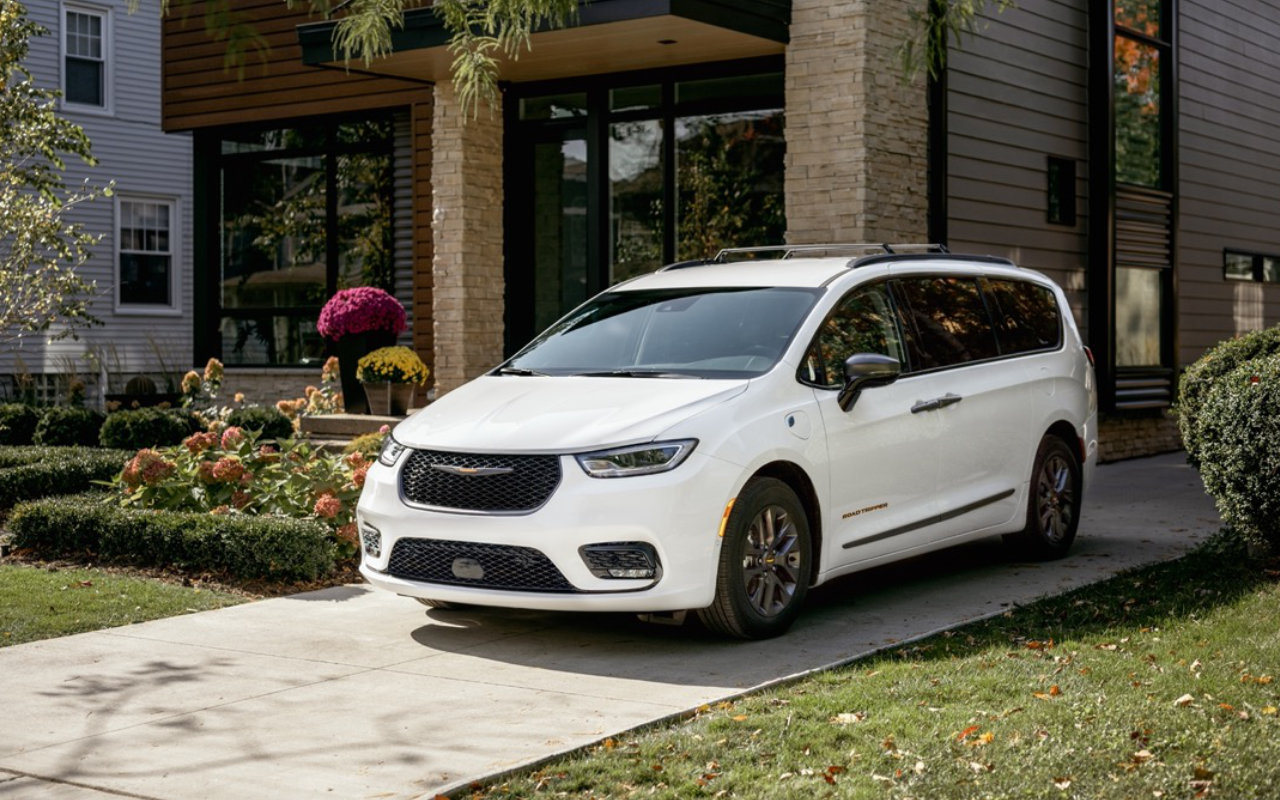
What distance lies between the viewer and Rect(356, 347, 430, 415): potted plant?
572 inches

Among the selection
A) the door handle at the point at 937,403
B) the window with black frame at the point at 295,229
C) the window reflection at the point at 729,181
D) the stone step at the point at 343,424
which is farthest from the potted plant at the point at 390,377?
the door handle at the point at 937,403

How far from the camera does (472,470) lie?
277 inches

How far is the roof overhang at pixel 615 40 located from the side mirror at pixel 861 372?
A: 5184 millimetres

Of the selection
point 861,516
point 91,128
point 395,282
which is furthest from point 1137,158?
point 91,128

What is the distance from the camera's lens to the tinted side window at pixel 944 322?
28.2 ft

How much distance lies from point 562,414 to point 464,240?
8.14 meters

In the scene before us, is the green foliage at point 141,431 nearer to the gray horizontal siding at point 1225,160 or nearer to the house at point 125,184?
the house at point 125,184

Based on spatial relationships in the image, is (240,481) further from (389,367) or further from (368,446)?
(389,367)

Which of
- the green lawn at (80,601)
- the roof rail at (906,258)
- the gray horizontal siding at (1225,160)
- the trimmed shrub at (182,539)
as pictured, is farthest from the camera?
the gray horizontal siding at (1225,160)

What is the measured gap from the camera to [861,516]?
7836 mm

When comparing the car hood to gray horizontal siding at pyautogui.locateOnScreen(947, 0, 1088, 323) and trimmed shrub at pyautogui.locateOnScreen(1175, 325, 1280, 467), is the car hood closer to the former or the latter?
trimmed shrub at pyautogui.locateOnScreen(1175, 325, 1280, 467)

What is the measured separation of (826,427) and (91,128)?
21.0 metres

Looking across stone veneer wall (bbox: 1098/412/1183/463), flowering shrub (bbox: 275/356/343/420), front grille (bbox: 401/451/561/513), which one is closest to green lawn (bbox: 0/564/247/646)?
front grille (bbox: 401/451/561/513)

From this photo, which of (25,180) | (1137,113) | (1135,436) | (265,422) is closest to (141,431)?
(265,422)
